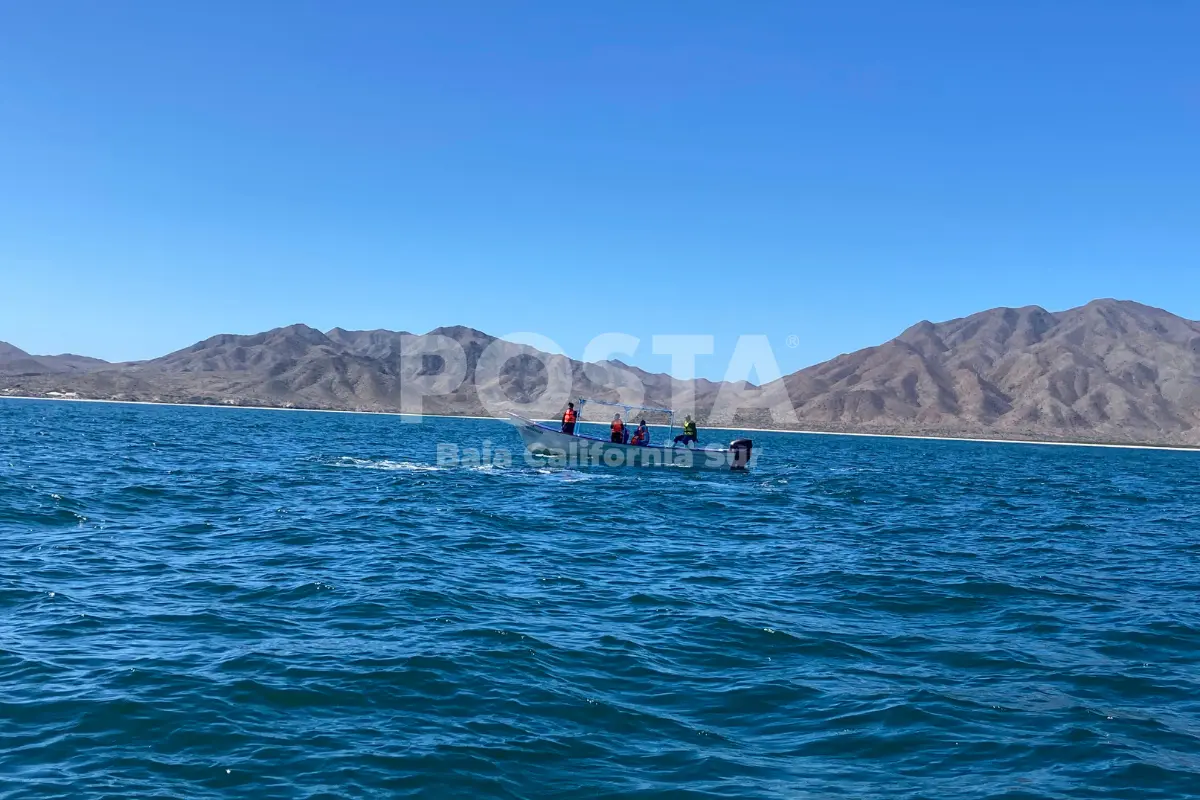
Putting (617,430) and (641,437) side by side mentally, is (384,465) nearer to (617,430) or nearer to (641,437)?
(617,430)

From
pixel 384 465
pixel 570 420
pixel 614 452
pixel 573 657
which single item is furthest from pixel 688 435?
pixel 573 657

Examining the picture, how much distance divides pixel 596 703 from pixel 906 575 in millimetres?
11364

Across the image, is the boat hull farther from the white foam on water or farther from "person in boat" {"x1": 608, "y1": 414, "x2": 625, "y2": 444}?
the white foam on water

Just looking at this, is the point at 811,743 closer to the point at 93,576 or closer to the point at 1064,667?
the point at 1064,667

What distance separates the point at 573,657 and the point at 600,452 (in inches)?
1451

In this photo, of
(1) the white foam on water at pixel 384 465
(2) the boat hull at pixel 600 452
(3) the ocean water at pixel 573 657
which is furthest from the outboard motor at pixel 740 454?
(3) the ocean water at pixel 573 657

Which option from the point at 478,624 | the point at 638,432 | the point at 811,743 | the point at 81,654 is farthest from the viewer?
the point at 638,432

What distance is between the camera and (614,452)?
1939 inches

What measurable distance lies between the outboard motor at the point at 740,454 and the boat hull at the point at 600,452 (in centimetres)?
20

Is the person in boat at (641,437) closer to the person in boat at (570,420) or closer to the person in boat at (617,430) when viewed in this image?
the person in boat at (617,430)

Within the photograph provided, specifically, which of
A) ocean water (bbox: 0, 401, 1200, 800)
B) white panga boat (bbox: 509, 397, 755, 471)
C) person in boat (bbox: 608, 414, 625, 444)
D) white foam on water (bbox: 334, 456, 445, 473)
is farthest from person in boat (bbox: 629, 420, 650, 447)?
ocean water (bbox: 0, 401, 1200, 800)

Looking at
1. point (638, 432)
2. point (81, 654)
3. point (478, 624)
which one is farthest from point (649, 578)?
point (638, 432)

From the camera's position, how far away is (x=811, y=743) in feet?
31.4

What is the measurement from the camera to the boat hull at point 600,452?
48.4 m
